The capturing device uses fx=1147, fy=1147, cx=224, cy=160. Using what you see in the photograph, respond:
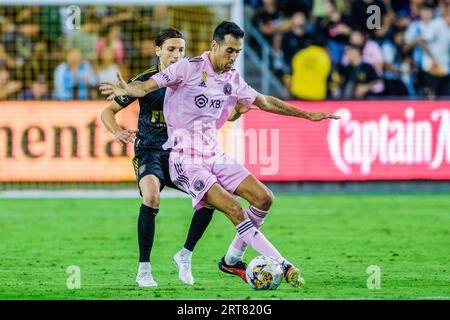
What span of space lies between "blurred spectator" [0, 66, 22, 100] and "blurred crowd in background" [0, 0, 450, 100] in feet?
0.11

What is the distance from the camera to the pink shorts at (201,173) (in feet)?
30.3

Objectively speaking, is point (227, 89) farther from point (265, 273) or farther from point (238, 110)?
point (265, 273)

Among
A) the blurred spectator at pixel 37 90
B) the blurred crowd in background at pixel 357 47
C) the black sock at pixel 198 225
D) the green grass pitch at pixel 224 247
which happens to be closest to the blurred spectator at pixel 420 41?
the blurred crowd in background at pixel 357 47

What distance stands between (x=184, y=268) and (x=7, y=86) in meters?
10.3

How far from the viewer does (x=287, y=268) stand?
8.84 m

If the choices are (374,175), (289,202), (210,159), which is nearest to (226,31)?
(210,159)

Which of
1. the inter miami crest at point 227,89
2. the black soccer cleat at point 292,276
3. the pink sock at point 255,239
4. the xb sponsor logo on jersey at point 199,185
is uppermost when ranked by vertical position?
the inter miami crest at point 227,89

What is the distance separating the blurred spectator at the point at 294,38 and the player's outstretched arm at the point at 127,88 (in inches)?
423

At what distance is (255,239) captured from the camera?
8.99 m

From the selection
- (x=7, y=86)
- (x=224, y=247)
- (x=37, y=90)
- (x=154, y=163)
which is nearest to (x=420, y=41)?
(x=37, y=90)

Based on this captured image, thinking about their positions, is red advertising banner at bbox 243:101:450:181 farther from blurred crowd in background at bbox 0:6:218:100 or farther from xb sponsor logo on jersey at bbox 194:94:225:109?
xb sponsor logo on jersey at bbox 194:94:225:109

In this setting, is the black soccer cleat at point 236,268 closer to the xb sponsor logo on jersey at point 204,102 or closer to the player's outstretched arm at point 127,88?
the xb sponsor logo on jersey at point 204,102

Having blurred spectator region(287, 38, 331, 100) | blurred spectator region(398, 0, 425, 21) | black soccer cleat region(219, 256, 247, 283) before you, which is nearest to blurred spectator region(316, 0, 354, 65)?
blurred spectator region(287, 38, 331, 100)

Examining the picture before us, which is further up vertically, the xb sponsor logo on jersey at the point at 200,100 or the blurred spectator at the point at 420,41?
the blurred spectator at the point at 420,41
